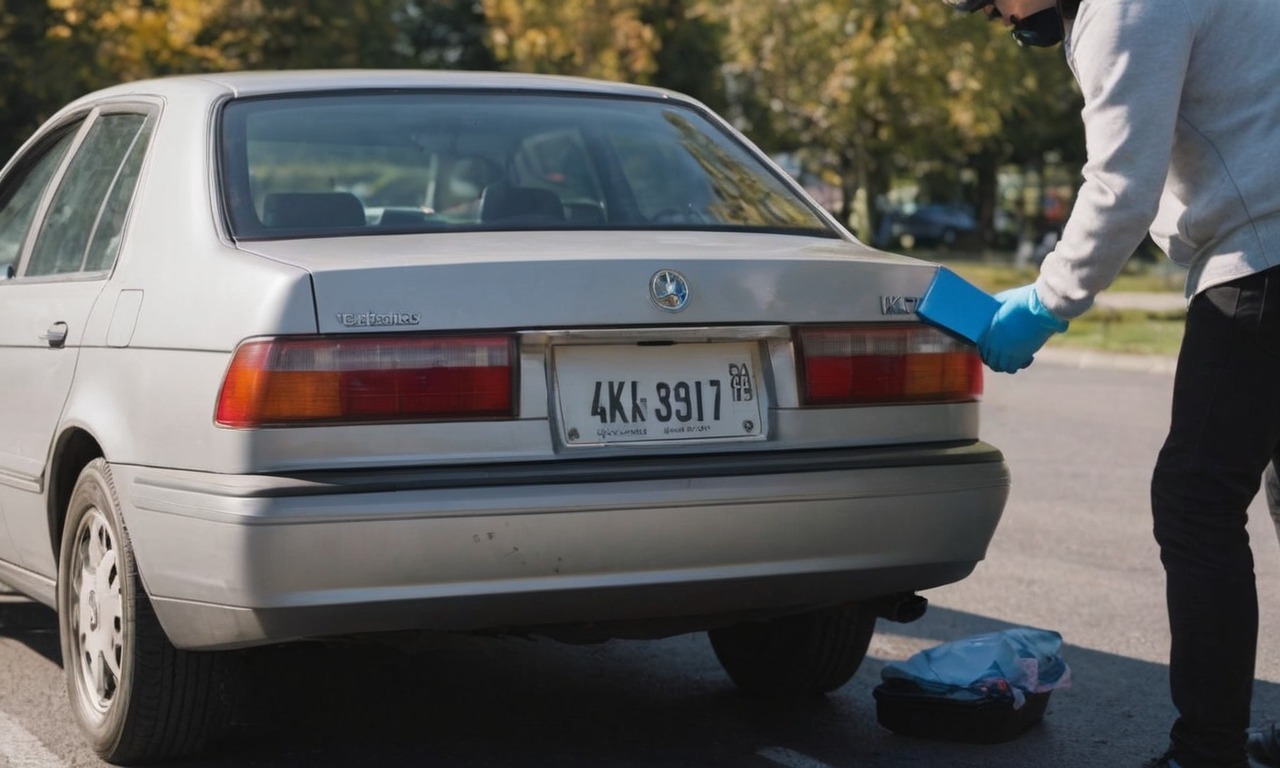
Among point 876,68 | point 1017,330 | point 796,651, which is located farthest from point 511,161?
point 876,68

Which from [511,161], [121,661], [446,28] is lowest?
[121,661]

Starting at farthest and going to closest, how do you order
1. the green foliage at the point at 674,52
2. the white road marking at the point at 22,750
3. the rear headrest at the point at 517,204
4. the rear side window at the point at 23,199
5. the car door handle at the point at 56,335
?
the green foliage at the point at 674,52 → the rear side window at the point at 23,199 → the rear headrest at the point at 517,204 → the car door handle at the point at 56,335 → the white road marking at the point at 22,750

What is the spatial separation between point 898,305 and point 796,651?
110 cm

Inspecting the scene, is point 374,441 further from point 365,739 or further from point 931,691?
point 931,691

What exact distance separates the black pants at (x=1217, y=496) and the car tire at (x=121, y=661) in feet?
6.63

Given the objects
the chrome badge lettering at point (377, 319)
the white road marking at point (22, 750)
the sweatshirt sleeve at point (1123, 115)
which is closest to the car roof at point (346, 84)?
the chrome badge lettering at point (377, 319)

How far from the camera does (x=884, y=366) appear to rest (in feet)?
13.5

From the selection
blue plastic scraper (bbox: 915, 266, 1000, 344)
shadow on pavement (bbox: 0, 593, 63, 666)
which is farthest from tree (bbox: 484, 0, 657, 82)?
blue plastic scraper (bbox: 915, 266, 1000, 344)

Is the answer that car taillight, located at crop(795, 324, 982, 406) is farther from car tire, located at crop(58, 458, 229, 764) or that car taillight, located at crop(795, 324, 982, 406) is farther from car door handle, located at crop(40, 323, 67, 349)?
car door handle, located at crop(40, 323, 67, 349)

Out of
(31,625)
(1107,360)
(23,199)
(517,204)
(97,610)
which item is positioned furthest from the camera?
(1107,360)

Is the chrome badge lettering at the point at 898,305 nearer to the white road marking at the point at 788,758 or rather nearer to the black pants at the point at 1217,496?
the black pants at the point at 1217,496

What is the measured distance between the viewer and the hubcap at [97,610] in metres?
4.20

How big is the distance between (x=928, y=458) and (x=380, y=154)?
1.87 metres

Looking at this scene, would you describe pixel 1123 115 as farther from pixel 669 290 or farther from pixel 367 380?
pixel 367 380
